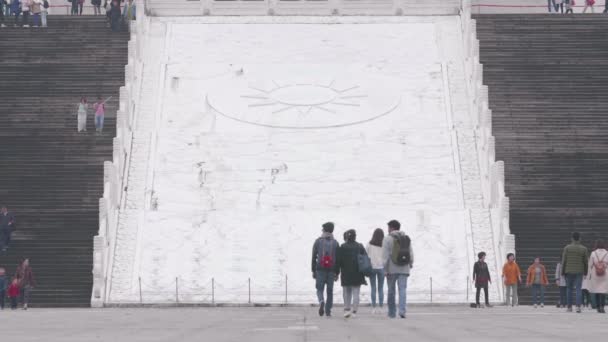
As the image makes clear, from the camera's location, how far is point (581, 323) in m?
21.8

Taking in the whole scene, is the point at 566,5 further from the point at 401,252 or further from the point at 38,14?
the point at 401,252

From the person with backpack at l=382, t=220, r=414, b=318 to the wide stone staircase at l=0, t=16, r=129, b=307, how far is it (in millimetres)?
12544

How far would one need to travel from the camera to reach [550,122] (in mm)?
44781

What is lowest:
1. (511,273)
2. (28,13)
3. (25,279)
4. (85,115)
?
(25,279)

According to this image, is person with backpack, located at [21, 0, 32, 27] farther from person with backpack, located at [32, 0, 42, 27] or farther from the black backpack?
the black backpack

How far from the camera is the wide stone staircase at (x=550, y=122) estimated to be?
126 ft

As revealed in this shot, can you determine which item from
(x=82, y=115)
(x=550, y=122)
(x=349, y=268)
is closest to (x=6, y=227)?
(x=82, y=115)

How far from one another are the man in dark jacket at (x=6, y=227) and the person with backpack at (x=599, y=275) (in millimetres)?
15349

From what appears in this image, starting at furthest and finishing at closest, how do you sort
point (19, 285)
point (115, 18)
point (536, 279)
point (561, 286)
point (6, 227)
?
point (115, 18) → point (6, 227) → point (19, 285) → point (536, 279) → point (561, 286)

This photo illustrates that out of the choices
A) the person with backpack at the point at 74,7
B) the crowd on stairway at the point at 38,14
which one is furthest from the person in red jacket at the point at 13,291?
the person with backpack at the point at 74,7

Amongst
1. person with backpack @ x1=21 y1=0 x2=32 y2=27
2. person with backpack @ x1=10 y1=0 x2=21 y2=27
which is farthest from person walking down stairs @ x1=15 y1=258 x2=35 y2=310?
person with backpack @ x1=10 y1=0 x2=21 y2=27

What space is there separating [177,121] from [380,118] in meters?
6.16

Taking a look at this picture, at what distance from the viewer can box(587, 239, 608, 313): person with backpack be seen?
28250mm

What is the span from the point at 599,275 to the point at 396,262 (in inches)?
200
